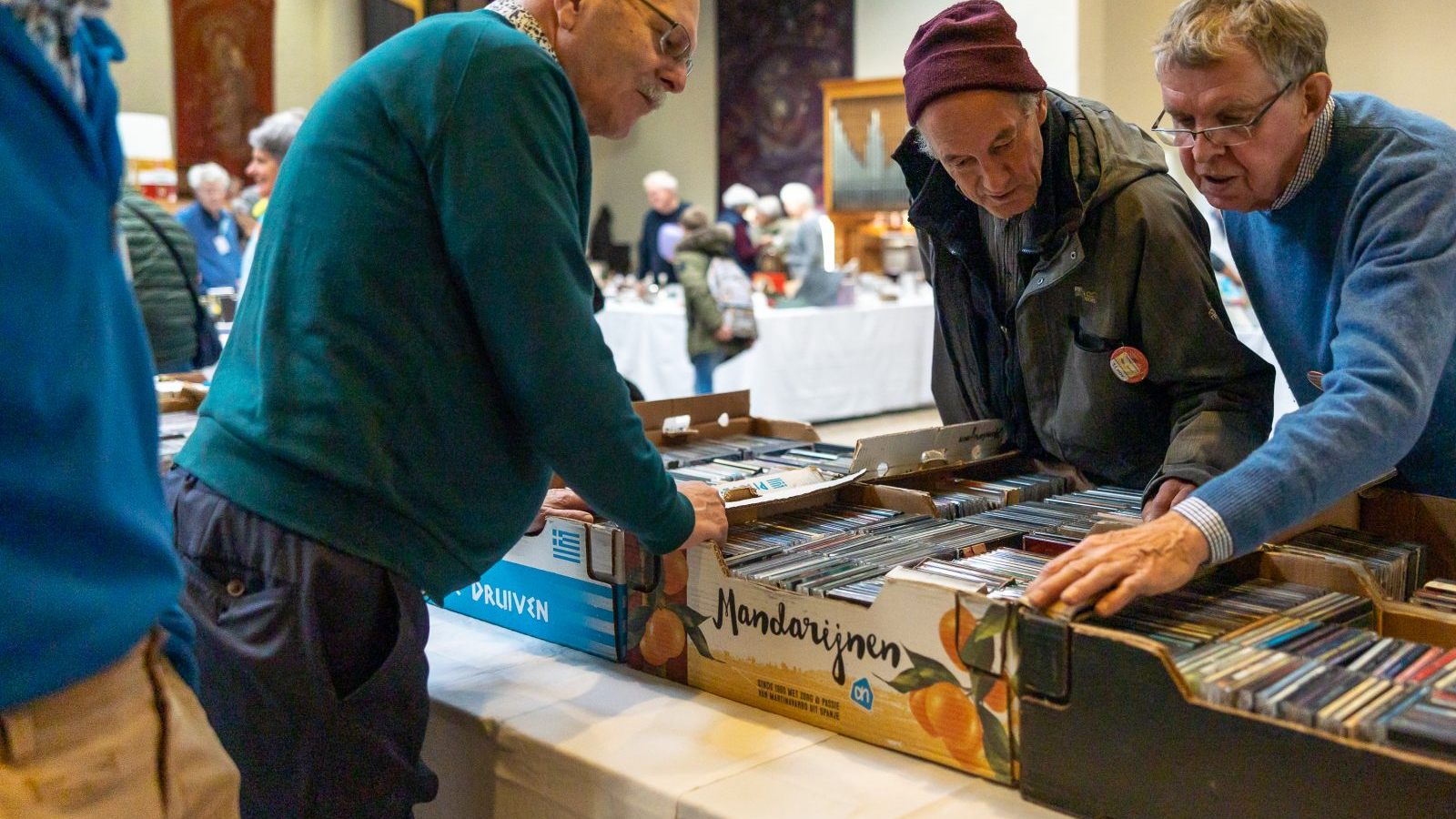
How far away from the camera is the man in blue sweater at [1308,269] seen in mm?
1123

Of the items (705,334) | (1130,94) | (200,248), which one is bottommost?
(705,334)

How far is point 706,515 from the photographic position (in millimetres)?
1342

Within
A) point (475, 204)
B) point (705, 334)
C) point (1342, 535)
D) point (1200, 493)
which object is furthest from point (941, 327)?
point (705, 334)

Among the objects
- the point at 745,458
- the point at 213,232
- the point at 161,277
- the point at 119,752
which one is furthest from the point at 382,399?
the point at 213,232

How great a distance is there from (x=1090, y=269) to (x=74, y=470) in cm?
125

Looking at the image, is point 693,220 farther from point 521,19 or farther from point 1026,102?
point 521,19

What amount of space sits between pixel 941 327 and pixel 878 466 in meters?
0.36

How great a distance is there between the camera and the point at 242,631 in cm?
112

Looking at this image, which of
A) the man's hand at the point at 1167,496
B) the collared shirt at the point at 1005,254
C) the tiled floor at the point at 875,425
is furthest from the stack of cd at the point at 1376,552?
the tiled floor at the point at 875,425

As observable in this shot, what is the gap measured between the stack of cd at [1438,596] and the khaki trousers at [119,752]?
3.69ft

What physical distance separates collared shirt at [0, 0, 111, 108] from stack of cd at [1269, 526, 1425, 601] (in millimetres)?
1163

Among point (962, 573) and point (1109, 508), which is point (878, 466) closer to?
point (1109, 508)

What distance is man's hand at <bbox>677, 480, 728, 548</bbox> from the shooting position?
132 centimetres

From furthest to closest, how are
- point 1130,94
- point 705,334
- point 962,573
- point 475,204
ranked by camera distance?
point 1130,94 → point 705,334 → point 962,573 → point 475,204
